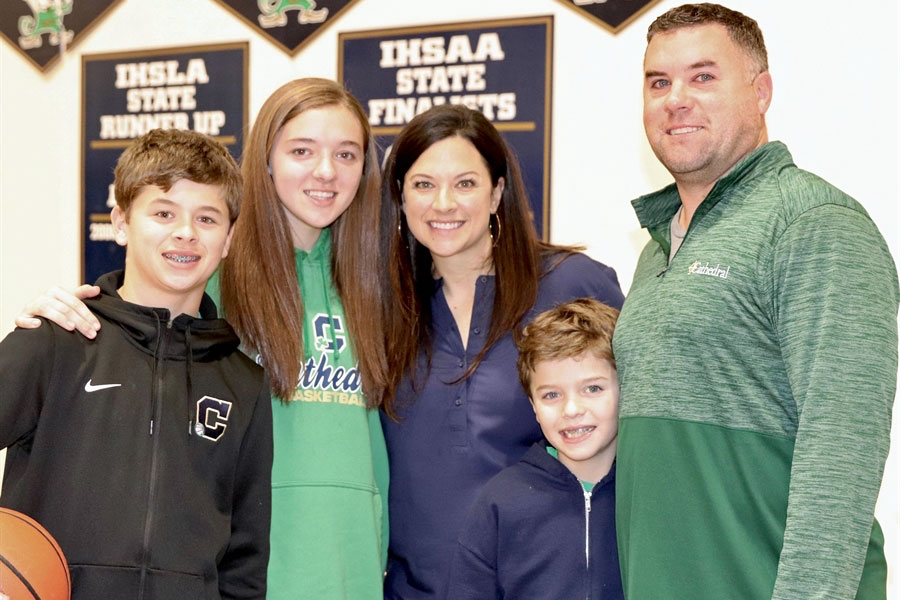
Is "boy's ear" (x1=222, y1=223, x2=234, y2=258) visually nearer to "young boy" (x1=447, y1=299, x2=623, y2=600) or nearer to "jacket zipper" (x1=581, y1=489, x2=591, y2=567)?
"young boy" (x1=447, y1=299, x2=623, y2=600)

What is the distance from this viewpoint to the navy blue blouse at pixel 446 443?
7.52 ft

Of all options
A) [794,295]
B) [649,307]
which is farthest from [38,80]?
[794,295]

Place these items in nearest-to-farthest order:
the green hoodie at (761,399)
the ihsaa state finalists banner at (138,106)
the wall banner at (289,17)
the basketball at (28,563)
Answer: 1. the green hoodie at (761,399)
2. the basketball at (28,563)
3. the wall banner at (289,17)
4. the ihsaa state finalists banner at (138,106)

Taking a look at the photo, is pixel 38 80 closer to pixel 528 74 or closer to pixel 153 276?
pixel 528 74

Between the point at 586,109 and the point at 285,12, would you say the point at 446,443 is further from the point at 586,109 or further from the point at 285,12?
the point at 285,12

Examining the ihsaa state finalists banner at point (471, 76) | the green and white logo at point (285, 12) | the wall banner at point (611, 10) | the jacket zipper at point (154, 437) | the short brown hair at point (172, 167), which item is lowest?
the jacket zipper at point (154, 437)

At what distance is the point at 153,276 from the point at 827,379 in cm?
135

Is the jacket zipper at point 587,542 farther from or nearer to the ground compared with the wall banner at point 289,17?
nearer to the ground

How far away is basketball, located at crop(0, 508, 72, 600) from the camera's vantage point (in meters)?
1.66

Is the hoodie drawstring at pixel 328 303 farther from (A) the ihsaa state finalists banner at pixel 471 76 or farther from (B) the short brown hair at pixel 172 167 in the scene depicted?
(A) the ihsaa state finalists banner at pixel 471 76

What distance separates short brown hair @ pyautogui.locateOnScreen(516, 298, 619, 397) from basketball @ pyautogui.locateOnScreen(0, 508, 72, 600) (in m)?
1.09

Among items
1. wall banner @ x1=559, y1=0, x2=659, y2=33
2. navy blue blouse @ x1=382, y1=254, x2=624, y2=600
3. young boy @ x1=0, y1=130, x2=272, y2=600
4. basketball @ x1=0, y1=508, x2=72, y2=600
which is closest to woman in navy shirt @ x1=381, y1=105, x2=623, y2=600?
navy blue blouse @ x1=382, y1=254, x2=624, y2=600

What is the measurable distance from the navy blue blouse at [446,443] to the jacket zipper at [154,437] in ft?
2.11

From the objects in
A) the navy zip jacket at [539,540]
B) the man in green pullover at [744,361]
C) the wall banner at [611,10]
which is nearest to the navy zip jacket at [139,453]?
the navy zip jacket at [539,540]
